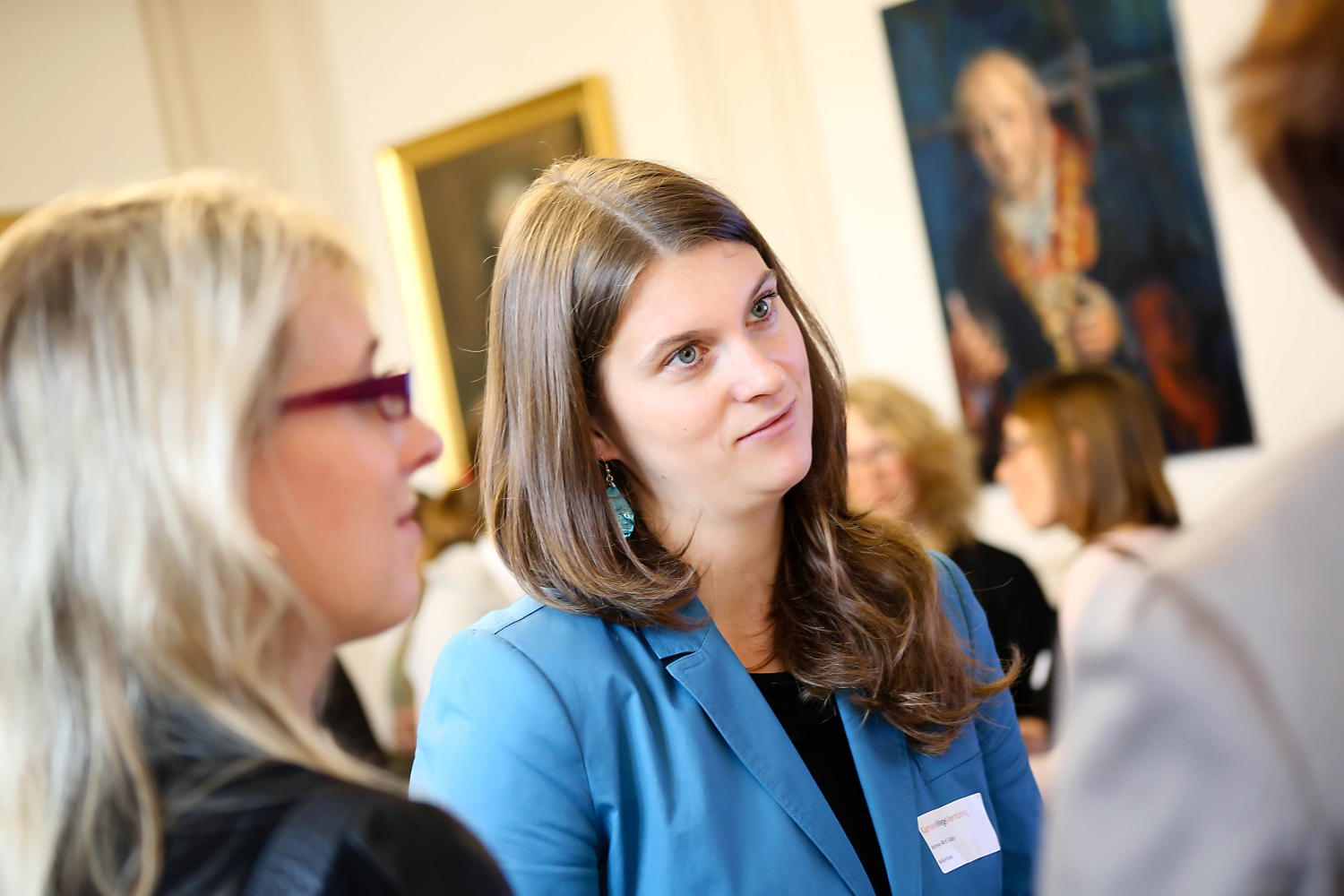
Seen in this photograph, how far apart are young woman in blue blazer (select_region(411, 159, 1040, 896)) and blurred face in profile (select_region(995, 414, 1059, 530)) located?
172 cm

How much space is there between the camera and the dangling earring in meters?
2.06

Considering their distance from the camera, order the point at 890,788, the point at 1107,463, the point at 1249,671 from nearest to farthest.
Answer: the point at 1249,671 → the point at 890,788 → the point at 1107,463

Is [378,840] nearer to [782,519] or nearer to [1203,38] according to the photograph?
[782,519]

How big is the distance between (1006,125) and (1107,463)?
200cm

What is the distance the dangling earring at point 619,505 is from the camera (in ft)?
6.77

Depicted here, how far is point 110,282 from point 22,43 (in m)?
6.45

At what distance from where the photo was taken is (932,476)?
408cm

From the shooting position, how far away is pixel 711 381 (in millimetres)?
1951

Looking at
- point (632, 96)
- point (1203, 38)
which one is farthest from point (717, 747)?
point (632, 96)

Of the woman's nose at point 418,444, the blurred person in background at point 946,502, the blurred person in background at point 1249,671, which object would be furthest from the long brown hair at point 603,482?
the blurred person in background at point 946,502

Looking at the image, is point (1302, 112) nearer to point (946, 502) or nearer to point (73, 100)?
point (946, 502)

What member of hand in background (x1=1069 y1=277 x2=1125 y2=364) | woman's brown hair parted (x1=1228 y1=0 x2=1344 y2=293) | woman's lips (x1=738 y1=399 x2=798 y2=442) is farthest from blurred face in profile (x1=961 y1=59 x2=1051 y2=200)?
woman's brown hair parted (x1=1228 y1=0 x2=1344 y2=293)

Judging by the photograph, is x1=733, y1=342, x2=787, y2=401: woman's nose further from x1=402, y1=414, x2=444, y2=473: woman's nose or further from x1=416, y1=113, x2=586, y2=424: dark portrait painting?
x1=416, y1=113, x2=586, y2=424: dark portrait painting

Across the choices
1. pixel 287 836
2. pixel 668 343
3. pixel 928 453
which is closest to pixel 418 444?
pixel 287 836
